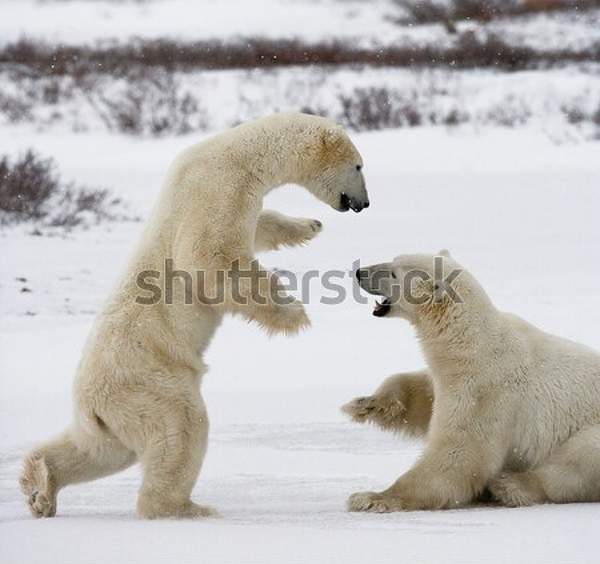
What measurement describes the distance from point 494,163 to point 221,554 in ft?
35.1

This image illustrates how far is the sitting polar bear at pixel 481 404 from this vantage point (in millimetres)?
Result: 3338

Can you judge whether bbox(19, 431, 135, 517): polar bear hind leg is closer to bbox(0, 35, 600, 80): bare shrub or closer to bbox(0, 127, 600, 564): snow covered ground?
bbox(0, 127, 600, 564): snow covered ground

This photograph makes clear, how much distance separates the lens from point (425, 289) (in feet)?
11.7

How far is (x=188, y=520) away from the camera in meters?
3.16

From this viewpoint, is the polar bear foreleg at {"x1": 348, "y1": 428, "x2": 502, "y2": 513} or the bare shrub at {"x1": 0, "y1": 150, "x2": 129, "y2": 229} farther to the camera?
the bare shrub at {"x1": 0, "y1": 150, "x2": 129, "y2": 229}

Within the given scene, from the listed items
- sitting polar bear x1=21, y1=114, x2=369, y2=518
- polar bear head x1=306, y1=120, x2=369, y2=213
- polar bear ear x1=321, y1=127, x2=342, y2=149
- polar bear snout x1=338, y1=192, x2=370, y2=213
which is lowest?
sitting polar bear x1=21, y1=114, x2=369, y2=518

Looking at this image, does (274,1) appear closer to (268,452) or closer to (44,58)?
(44,58)

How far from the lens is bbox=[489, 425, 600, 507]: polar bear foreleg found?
11.0 ft

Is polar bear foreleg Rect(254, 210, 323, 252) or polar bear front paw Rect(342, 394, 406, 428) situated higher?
polar bear foreleg Rect(254, 210, 323, 252)

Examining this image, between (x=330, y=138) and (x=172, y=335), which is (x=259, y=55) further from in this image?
(x=172, y=335)

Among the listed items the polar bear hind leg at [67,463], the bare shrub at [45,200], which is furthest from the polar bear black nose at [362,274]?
the bare shrub at [45,200]

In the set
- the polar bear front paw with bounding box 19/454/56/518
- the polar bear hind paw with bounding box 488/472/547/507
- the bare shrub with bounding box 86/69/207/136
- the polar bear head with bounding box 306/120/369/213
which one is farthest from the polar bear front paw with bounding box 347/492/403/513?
the bare shrub with bounding box 86/69/207/136

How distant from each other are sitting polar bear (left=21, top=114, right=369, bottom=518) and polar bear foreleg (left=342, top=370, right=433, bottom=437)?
44 centimetres

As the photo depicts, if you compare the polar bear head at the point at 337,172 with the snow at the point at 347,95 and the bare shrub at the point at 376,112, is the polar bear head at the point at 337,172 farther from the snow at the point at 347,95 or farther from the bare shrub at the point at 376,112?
the bare shrub at the point at 376,112
